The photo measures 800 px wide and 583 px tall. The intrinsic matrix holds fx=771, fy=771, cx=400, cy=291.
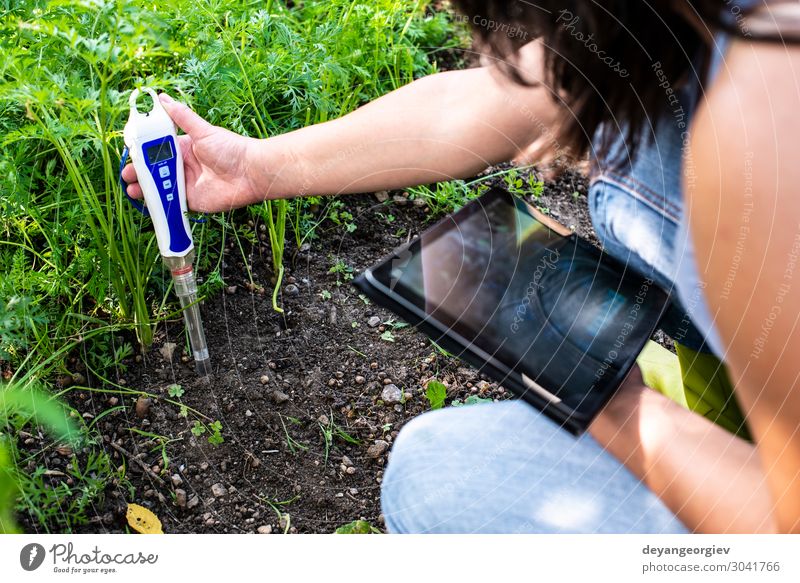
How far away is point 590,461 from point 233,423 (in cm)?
45

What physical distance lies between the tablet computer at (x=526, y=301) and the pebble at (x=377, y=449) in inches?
10.1

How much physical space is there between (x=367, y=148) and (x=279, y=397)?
345 millimetres

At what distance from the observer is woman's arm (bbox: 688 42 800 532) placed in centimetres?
54

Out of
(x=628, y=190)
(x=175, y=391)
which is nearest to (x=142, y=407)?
(x=175, y=391)

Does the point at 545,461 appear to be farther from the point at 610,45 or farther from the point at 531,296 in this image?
the point at 610,45

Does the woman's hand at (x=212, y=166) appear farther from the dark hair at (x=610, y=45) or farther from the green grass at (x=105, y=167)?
the dark hair at (x=610, y=45)

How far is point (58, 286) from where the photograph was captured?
3.21ft

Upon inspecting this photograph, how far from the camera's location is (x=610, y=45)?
2.18 ft

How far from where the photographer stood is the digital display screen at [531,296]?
2.48ft

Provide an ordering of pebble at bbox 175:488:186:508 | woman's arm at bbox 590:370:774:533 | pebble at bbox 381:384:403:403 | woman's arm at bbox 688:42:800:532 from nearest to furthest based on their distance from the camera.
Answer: woman's arm at bbox 688:42:800:532 < woman's arm at bbox 590:370:774:533 < pebble at bbox 175:488:186:508 < pebble at bbox 381:384:403:403

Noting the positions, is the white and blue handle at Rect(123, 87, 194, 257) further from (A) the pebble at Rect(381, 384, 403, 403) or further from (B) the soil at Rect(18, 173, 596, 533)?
(A) the pebble at Rect(381, 384, 403, 403)

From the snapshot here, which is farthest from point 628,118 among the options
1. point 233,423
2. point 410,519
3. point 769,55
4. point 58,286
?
point 58,286

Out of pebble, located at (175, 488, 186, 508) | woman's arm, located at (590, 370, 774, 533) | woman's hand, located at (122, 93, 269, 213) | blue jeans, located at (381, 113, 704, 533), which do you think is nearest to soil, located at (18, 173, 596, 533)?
pebble, located at (175, 488, 186, 508)
